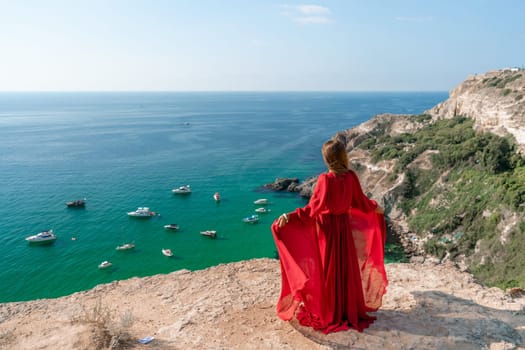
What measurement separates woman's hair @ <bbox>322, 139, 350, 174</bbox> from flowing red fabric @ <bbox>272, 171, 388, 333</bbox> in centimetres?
15

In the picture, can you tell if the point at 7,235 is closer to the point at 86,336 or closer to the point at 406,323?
the point at 86,336

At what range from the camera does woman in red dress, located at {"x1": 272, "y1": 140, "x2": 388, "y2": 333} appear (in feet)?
21.4

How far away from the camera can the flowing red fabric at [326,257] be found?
21.5 ft

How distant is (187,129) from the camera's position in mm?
105812

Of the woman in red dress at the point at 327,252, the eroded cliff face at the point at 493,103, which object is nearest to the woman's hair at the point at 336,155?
the woman in red dress at the point at 327,252

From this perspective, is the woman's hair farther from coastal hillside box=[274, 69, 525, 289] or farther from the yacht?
the yacht

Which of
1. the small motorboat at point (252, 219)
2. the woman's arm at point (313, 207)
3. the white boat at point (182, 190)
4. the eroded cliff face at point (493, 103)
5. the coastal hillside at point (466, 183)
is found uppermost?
the eroded cliff face at point (493, 103)

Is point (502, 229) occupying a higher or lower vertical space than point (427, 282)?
lower

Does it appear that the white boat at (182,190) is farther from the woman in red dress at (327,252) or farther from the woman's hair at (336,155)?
the woman's hair at (336,155)

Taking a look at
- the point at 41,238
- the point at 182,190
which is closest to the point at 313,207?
the point at 41,238

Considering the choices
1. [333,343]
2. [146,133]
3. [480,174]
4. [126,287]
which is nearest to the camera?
[333,343]

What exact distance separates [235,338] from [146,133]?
9565cm

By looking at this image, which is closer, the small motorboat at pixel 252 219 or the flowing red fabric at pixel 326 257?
the flowing red fabric at pixel 326 257

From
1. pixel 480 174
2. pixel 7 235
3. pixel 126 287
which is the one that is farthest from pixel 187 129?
pixel 126 287
